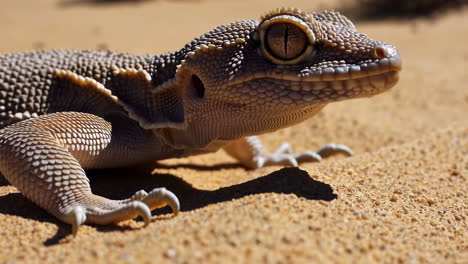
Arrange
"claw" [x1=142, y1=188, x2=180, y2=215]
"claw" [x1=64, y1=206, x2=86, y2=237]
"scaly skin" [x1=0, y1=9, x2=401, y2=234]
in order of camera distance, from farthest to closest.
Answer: "scaly skin" [x1=0, y1=9, x2=401, y2=234] < "claw" [x1=142, y1=188, x2=180, y2=215] < "claw" [x1=64, y1=206, x2=86, y2=237]

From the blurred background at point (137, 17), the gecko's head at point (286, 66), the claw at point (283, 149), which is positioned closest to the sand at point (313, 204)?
the claw at point (283, 149)

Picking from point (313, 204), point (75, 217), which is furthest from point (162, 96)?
point (313, 204)

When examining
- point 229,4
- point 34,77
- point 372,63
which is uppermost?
point 372,63

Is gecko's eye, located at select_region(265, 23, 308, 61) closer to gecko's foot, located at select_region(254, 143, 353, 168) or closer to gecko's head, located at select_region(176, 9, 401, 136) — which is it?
gecko's head, located at select_region(176, 9, 401, 136)

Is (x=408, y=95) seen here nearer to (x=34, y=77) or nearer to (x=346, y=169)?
(x=346, y=169)

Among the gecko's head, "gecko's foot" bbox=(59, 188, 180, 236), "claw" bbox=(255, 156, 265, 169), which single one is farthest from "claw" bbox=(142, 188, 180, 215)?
"claw" bbox=(255, 156, 265, 169)

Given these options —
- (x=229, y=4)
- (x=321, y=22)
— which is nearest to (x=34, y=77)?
(x=321, y=22)
